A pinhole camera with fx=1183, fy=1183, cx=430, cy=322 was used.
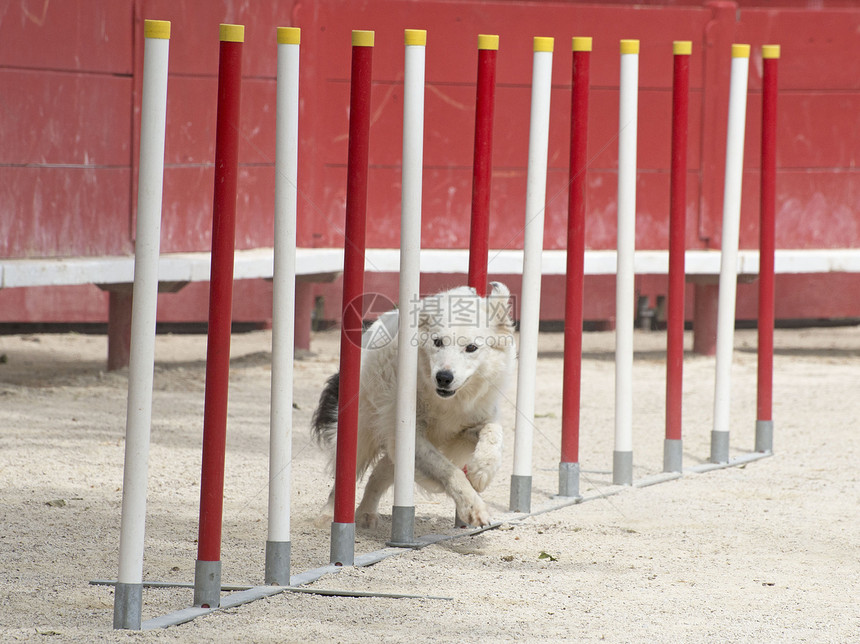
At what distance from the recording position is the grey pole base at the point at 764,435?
6.40m

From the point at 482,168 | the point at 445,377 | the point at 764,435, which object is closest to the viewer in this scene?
the point at 445,377

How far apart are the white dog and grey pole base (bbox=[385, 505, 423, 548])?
19 centimetres

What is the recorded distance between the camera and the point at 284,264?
3.73 meters

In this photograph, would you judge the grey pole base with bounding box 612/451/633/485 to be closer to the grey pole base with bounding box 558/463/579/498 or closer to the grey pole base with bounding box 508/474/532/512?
the grey pole base with bounding box 558/463/579/498

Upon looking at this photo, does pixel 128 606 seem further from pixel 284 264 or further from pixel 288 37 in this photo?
pixel 288 37

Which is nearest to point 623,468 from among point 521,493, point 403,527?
point 521,493

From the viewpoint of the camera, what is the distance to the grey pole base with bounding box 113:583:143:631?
3236 mm

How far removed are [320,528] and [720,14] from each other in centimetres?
678

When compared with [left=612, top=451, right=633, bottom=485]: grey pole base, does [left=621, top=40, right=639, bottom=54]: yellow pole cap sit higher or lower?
higher

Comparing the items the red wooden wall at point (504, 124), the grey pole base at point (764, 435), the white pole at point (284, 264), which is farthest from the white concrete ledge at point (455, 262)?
the white pole at point (284, 264)

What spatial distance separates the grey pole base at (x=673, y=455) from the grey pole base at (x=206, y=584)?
3027 mm

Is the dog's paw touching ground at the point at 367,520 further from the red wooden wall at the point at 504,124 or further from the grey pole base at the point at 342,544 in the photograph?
the red wooden wall at the point at 504,124

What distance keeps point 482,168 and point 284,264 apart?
151 centimetres

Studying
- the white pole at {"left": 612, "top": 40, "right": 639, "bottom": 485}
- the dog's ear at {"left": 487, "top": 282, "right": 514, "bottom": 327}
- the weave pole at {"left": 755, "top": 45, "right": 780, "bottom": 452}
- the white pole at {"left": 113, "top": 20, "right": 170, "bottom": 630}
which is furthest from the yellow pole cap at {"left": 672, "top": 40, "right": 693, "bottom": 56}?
the white pole at {"left": 113, "top": 20, "right": 170, "bottom": 630}
